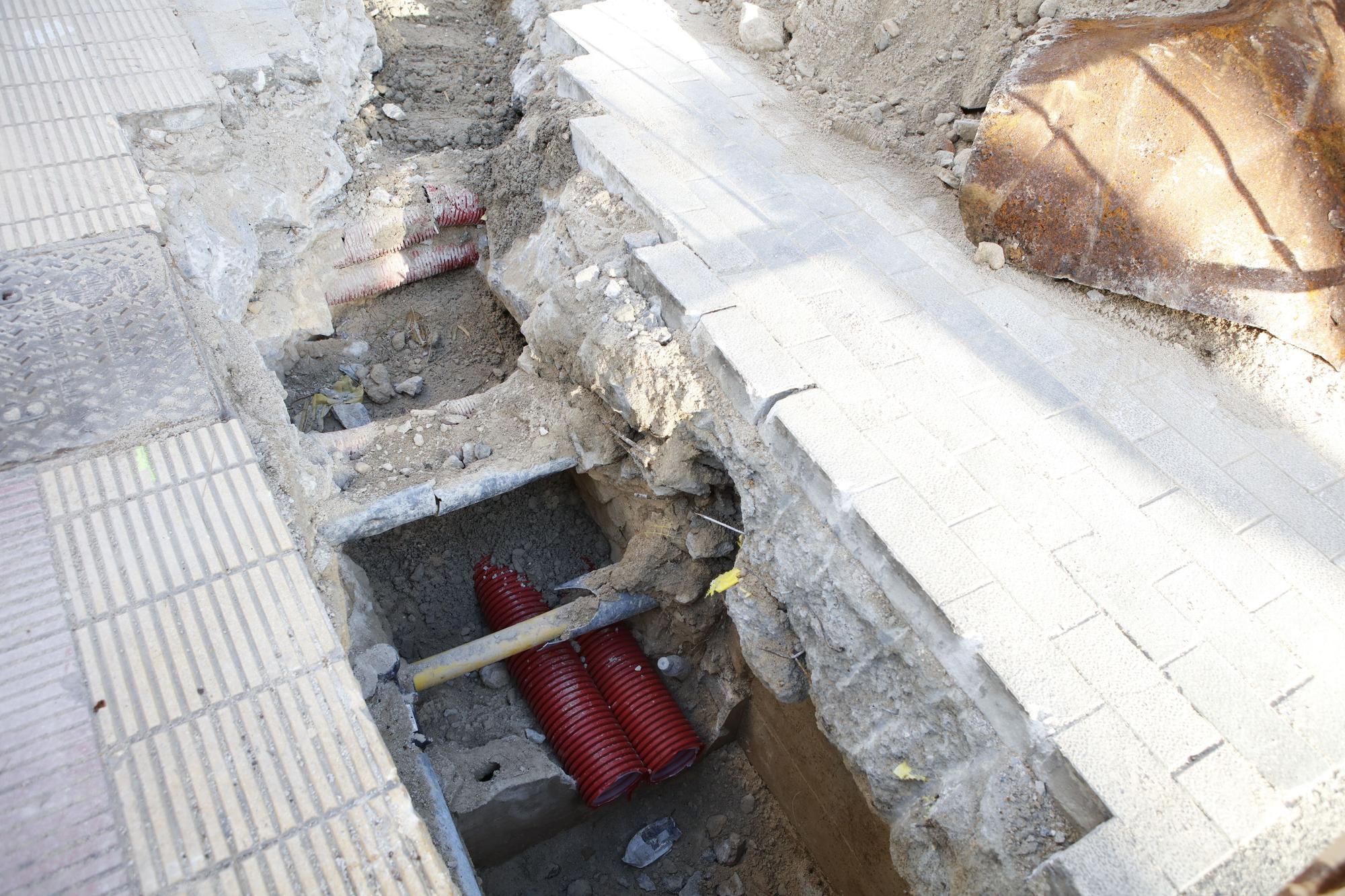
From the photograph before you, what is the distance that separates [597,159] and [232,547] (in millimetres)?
2758

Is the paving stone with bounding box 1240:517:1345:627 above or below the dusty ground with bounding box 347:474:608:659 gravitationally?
above

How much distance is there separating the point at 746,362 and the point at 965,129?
6.78ft

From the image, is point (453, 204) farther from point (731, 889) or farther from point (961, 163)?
point (731, 889)

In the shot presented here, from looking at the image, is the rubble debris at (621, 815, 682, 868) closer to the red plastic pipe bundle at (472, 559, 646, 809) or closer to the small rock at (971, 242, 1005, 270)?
the red plastic pipe bundle at (472, 559, 646, 809)

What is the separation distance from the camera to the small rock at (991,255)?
12.7 ft

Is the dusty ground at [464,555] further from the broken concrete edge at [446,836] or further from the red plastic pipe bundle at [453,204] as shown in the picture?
the red plastic pipe bundle at [453,204]

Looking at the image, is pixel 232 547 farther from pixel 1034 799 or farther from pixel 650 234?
pixel 1034 799

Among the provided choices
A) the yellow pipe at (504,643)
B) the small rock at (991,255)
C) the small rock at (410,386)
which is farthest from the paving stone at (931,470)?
the small rock at (410,386)

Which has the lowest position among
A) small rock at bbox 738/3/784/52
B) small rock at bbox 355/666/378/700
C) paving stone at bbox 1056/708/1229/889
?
small rock at bbox 355/666/378/700

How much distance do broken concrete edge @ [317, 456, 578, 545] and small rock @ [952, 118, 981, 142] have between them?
264cm

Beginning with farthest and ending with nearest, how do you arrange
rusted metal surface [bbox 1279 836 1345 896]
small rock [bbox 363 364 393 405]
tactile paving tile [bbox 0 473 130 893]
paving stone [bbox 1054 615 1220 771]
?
1. small rock [bbox 363 364 393 405]
2. paving stone [bbox 1054 615 1220 771]
3. tactile paving tile [bbox 0 473 130 893]
4. rusted metal surface [bbox 1279 836 1345 896]

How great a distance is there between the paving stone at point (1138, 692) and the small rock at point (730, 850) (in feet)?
7.83

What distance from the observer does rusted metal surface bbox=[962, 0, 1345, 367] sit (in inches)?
127

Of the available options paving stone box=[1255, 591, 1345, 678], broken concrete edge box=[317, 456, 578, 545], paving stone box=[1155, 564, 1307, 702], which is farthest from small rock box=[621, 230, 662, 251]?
paving stone box=[1255, 591, 1345, 678]
